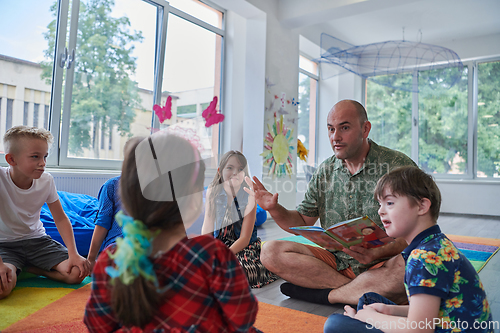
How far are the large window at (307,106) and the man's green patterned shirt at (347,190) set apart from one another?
4.34m

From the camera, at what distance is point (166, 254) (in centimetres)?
72

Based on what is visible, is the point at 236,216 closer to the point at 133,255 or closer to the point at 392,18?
the point at 133,255

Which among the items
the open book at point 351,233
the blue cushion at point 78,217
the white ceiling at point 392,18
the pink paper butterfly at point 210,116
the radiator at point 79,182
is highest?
the white ceiling at point 392,18

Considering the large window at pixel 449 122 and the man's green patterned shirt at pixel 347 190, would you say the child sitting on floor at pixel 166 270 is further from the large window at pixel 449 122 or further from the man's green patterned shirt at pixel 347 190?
the large window at pixel 449 122

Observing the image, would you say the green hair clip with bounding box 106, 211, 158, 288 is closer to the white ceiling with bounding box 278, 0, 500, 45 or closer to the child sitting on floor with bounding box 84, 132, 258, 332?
the child sitting on floor with bounding box 84, 132, 258, 332

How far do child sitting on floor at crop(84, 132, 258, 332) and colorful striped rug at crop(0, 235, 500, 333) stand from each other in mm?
781

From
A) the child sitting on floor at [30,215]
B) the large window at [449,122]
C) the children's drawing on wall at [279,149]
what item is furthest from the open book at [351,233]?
the large window at [449,122]

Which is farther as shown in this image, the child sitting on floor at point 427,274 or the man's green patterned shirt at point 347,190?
the man's green patterned shirt at point 347,190

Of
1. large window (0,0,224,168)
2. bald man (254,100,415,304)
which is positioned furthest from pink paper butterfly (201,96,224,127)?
large window (0,0,224,168)

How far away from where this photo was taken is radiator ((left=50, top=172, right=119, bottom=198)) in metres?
3.05

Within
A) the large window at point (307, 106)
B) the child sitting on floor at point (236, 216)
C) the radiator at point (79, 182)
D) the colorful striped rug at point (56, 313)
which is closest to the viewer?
the colorful striped rug at point (56, 313)

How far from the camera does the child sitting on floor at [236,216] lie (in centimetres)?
194

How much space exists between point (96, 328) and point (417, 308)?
0.71 metres

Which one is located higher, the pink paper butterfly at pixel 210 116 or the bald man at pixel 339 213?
the pink paper butterfly at pixel 210 116
